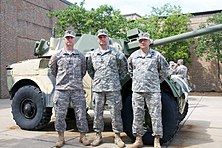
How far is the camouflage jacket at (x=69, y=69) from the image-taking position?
4.63 m

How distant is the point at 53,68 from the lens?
477 centimetres

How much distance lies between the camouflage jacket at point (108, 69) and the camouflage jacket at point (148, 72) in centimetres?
25

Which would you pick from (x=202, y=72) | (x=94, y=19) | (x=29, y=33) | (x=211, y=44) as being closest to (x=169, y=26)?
(x=211, y=44)

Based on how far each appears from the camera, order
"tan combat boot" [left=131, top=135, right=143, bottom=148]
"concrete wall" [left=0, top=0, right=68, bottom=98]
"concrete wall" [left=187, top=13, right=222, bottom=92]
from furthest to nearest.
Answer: "concrete wall" [left=187, top=13, right=222, bottom=92], "concrete wall" [left=0, top=0, right=68, bottom=98], "tan combat boot" [left=131, top=135, right=143, bottom=148]

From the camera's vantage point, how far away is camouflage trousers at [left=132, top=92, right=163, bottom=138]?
429 cm

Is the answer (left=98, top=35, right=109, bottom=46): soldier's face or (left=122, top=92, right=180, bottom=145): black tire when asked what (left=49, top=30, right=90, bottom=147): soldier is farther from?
(left=122, top=92, right=180, bottom=145): black tire

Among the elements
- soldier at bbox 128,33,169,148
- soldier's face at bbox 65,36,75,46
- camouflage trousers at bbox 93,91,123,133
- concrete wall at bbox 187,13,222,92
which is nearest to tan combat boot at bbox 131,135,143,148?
soldier at bbox 128,33,169,148

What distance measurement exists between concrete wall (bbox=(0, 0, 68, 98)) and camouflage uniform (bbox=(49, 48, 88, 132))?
10166mm

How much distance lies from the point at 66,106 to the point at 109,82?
30.6 inches

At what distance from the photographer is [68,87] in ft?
15.1

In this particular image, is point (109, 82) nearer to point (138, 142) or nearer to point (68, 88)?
point (68, 88)

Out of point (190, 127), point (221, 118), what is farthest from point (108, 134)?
point (221, 118)

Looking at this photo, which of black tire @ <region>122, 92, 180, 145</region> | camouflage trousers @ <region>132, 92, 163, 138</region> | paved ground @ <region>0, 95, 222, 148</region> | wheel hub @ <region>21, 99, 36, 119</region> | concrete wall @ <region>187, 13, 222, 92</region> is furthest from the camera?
concrete wall @ <region>187, 13, 222, 92</region>

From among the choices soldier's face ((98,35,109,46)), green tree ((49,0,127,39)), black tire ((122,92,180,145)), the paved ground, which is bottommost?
the paved ground
